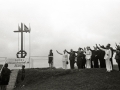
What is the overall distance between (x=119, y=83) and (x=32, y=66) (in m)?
10.0

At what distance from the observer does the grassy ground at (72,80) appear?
1406 centimetres

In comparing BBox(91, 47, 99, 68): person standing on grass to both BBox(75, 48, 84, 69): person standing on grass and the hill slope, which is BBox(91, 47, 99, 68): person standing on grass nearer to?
BBox(75, 48, 84, 69): person standing on grass

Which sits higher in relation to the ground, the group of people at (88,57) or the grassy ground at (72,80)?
the group of people at (88,57)

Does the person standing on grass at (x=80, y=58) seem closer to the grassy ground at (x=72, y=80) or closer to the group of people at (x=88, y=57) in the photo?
the group of people at (x=88, y=57)

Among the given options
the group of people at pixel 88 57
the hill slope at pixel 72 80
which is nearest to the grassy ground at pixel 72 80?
the hill slope at pixel 72 80

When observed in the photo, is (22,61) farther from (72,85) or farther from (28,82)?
(72,85)

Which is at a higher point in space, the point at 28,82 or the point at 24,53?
the point at 24,53

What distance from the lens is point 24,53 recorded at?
23.6m

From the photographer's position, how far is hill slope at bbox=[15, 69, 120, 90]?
14060mm

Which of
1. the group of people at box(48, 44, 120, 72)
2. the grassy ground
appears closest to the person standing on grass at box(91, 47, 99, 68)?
the group of people at box(48, 44, 120, 72)

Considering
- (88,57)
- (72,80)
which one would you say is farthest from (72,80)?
(88,57)

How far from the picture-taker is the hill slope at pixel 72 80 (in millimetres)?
14060

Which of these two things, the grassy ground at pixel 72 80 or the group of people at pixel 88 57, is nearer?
the grassy ground at pixel 72 80

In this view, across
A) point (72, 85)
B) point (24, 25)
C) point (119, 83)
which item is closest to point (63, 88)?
point (72, 85)
